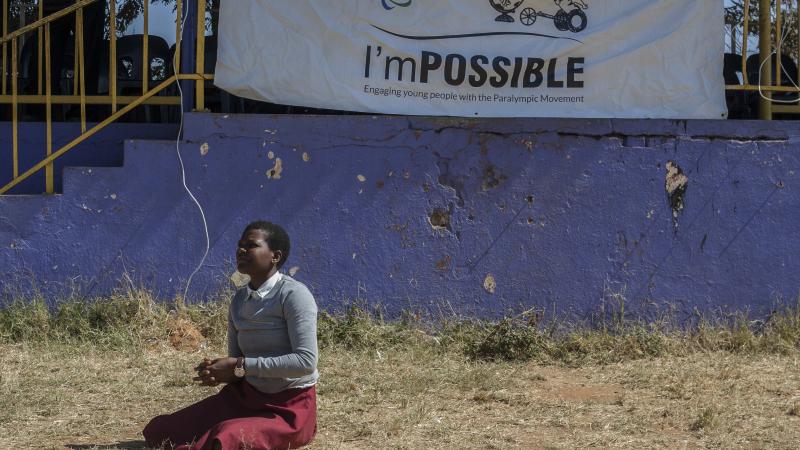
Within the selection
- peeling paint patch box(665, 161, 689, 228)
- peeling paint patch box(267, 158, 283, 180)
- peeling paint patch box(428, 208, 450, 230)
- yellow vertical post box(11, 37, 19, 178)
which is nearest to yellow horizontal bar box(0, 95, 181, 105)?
yellow vertical post box(11, 37, 19, 178)

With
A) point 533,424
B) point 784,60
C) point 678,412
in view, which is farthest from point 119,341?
point 784,60

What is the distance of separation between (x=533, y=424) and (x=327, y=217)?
2.24 m

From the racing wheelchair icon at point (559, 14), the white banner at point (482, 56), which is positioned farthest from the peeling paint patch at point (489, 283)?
the racing wheelchair icon at point (559, 14)

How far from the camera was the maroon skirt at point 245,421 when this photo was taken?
398cm

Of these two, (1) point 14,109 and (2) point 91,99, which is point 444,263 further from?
(1) point 14,109

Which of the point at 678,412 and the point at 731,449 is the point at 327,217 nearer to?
the point at 678,412

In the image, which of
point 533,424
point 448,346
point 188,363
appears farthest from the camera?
point 448,346

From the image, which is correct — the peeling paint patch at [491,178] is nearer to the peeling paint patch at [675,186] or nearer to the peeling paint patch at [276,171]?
the peeling paint patch at [675,186]

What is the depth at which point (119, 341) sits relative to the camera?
599cm

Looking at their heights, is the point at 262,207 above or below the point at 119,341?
above

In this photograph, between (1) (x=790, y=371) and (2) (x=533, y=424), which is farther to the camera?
(1) (x=790, y=371)

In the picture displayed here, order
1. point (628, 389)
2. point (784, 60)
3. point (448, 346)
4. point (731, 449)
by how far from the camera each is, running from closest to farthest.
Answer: point (731, 449) < point (628, 389) < point (448, 346) < point (784, 60)

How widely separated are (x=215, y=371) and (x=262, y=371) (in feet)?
0.62

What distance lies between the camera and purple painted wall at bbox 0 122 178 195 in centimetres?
705
